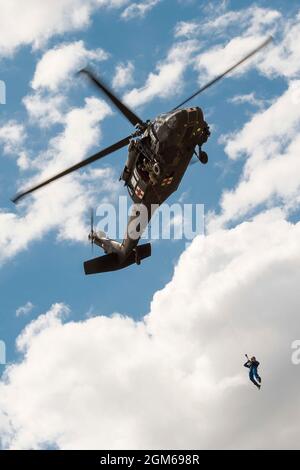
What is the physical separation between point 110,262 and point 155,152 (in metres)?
12.6

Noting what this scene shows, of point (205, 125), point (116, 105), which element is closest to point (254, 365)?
point (205, 125)

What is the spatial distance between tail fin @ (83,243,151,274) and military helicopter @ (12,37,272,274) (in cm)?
427

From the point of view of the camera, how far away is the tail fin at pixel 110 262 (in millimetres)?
45875

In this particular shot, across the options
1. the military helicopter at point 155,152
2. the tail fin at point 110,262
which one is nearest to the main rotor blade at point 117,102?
the military helicopter at point 155,152

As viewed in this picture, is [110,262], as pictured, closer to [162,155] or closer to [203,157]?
[162,155]

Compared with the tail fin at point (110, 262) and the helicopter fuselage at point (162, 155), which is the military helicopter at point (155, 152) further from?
the tail fin at point (110, 262)

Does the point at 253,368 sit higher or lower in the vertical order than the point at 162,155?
lower

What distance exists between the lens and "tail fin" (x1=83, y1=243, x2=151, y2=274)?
45.9 meters

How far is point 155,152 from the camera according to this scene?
119ft

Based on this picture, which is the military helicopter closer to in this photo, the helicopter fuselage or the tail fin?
the helicopter fuselage

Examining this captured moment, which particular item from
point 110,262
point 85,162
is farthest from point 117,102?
point 110,262

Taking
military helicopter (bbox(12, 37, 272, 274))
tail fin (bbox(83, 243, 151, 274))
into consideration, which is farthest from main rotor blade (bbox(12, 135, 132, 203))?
tail fin (bbox(83, 243, 151, 274))

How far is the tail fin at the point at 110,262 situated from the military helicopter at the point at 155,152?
168 inches

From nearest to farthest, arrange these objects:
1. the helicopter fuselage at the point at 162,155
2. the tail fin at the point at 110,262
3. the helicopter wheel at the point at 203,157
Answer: the helicopter fuselage at the point at 162,155 < the helicopter wheel at the point at 203,157 < the tail fin at the point at 110,262
